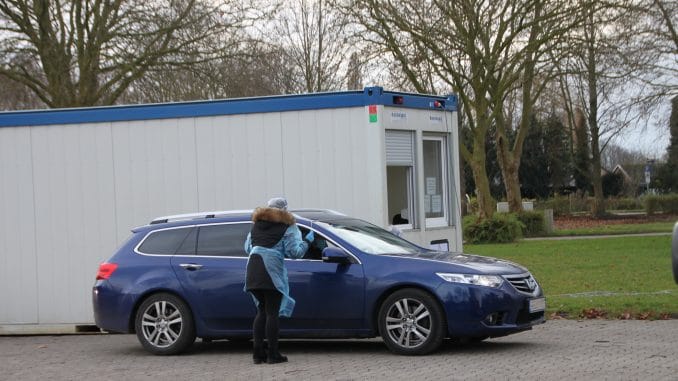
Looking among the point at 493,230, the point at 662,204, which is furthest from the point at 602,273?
the point at 662,204

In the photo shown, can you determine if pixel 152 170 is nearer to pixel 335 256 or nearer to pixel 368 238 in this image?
pixel 368 238

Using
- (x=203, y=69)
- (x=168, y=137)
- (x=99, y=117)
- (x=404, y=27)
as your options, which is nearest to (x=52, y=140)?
(x=99, y=117)

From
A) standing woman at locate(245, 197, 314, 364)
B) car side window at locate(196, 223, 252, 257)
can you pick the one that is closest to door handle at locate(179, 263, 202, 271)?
car side window at locate(196, 223, 252, 257)

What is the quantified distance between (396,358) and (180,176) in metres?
5.00

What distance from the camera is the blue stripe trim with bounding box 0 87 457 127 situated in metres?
13.2

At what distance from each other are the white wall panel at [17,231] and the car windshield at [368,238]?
5.41 m

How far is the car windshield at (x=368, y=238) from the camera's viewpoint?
35.9 ft

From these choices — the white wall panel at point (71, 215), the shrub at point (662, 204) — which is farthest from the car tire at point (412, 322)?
the shrub at point (662, 204)

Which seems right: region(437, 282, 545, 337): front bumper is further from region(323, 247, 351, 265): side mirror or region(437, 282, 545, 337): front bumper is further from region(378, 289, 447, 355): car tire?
region(323, 247, 351, 265): side mirror

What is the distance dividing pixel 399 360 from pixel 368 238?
60.0 inches

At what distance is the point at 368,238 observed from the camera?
11.2 meters

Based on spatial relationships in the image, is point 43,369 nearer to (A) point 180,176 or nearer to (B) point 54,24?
(A) point 180,176

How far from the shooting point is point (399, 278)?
411 inches

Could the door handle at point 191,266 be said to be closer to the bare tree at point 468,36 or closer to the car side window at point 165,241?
the car side window at point 165,241
